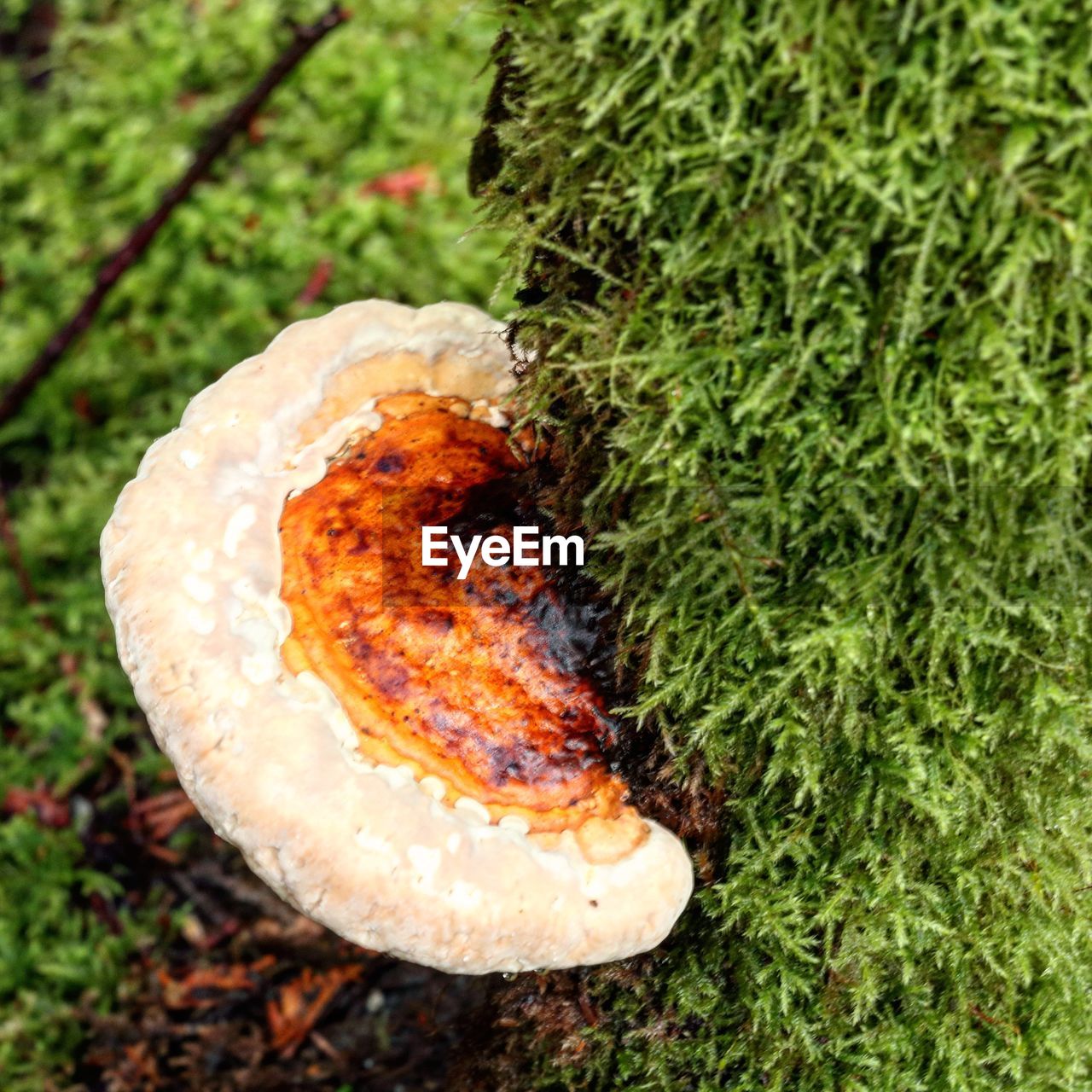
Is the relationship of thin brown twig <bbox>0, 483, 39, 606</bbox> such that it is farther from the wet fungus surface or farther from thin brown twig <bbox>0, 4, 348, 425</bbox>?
the wet fungus surface

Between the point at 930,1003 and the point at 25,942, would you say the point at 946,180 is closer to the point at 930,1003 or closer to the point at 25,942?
the point at 930,1003

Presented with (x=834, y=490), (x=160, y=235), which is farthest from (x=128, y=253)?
(x=834, y=490)

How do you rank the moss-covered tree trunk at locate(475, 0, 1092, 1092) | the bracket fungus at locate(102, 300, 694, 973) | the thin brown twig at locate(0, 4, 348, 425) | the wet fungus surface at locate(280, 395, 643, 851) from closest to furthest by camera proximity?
the moss-covered tree trunk at locate(475, 0, 1092, 1092) → the bracket fungus at locate(102, 300, 694, 973) → the wet fungus surface at locate(280, 395, 643, 851) → the thin brown twig at locate(0, 4, 348, 425)

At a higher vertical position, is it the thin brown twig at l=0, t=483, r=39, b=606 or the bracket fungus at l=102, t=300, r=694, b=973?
the bracket fungus at l=102, t=300, r=694, b=973

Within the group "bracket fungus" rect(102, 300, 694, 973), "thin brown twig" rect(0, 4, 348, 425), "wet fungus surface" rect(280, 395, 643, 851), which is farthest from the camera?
"thin brown twig" rect(0, 4, 348, 425)

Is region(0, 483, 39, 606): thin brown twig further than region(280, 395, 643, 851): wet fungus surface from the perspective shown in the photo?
Yes

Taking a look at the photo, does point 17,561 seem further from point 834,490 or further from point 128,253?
point 834,490

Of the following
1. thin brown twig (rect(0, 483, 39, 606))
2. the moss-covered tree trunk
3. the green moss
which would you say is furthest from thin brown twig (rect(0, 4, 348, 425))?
the moss-covered tree trunk

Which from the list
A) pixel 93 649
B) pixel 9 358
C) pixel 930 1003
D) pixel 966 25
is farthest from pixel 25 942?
pixel 966 25
